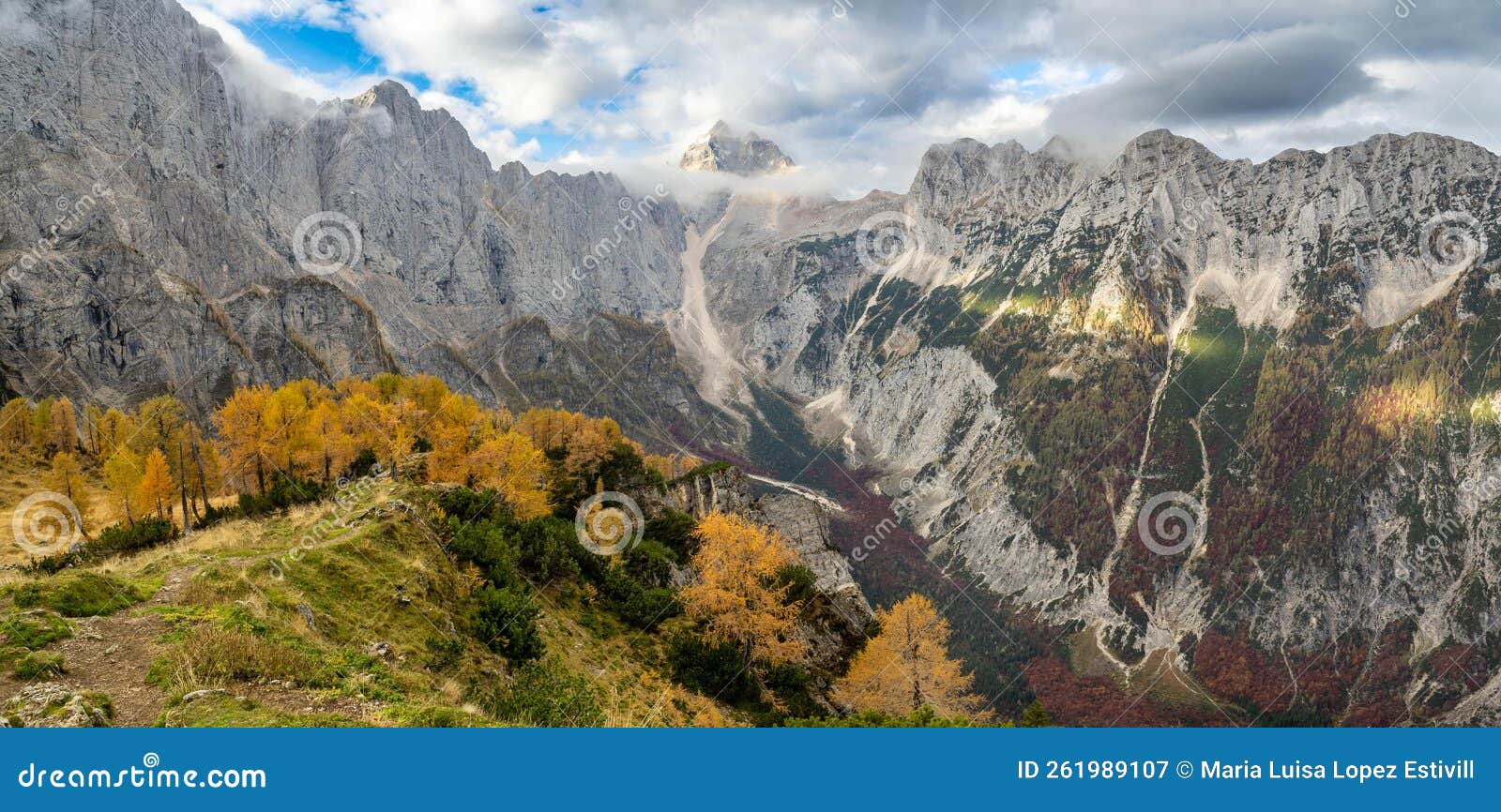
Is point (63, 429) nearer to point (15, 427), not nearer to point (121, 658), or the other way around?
point (15, 427)

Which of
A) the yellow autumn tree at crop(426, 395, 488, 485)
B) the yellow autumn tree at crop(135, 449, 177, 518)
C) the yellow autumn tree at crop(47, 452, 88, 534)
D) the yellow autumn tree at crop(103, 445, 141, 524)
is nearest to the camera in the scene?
the yellow autumn tree at crop(135, 449, 177, 518)

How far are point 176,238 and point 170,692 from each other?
792 ft

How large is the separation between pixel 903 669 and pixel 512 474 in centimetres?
3439

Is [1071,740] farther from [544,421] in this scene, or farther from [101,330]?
[101,330]

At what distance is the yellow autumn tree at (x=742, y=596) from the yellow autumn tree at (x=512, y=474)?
629 inches

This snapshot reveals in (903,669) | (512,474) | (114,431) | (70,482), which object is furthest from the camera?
(114,431)

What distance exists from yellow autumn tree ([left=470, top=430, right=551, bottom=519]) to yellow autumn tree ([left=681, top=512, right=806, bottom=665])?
15987mm

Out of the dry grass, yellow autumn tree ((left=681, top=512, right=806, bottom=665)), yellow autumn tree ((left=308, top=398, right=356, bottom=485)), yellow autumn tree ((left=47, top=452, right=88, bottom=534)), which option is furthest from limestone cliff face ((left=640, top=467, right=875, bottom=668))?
yellow autumn tree ((left=47, top=452, right=88, bottom=534))

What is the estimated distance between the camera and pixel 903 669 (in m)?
49.4

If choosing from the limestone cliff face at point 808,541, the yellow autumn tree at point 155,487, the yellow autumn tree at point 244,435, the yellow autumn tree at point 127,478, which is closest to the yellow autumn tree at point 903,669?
the limestone cliff face at point 808,541

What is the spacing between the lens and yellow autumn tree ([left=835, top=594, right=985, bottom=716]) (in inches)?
1879

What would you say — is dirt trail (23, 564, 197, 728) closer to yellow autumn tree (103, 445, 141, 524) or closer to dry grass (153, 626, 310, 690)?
dry grass (153, 626, 310, 690)

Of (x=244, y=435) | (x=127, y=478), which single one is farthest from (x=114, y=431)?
(x=244, y=435)

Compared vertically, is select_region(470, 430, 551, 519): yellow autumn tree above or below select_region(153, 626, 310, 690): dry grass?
above
